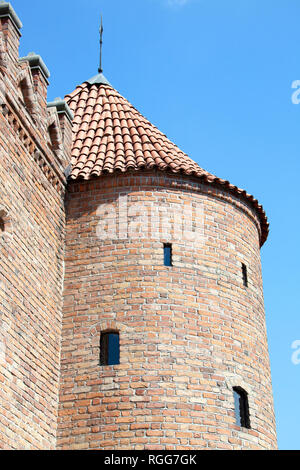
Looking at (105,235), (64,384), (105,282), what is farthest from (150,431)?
(105,235)

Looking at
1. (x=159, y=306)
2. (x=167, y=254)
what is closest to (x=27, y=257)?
(x=159, y=306)

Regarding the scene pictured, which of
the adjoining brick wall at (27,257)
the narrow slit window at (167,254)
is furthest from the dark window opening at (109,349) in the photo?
the narrow slit window at (167,254)

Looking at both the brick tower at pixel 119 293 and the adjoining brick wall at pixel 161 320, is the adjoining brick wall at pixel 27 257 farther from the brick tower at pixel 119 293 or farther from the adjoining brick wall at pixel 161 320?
the adjoining brick wall at pixel 161 320

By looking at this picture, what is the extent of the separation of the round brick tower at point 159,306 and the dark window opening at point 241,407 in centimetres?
2

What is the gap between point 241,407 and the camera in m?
11.3

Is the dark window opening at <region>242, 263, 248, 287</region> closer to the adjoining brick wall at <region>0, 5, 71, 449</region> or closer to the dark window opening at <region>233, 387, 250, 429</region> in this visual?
the dark window opening at <region>233, 387, 250, 429</region>

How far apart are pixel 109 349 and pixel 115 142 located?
3874mm

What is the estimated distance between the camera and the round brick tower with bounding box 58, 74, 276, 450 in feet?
34.9

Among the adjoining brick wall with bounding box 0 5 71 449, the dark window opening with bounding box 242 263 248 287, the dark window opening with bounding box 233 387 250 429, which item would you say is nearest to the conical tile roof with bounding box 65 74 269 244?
the adjoining brick wall with bounding box 0 5 71 449

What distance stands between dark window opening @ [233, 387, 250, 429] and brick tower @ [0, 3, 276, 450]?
0.06 ft

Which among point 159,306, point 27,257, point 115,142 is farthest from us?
point 115,142

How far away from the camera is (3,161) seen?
10477mm

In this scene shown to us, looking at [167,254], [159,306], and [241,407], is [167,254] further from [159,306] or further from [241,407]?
[241,407]
